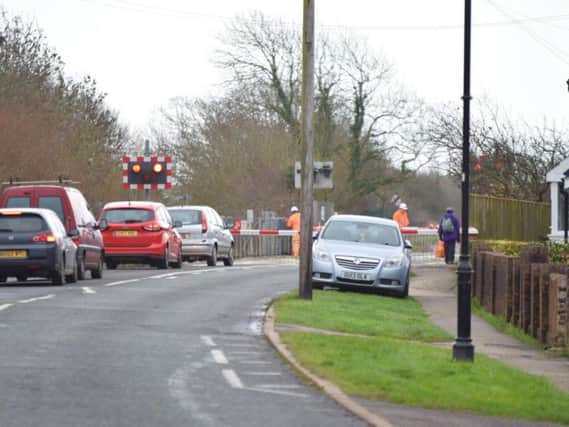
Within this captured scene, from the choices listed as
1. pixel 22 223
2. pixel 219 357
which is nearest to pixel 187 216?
pixel 22 223

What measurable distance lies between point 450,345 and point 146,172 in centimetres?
2541

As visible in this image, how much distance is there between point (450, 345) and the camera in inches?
791

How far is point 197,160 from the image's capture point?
73.1 m

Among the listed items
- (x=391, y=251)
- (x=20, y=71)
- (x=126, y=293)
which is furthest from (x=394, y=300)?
(x=20, y=71)

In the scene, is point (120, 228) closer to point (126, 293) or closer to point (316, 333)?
point (126, 293)

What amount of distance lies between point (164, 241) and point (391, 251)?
9.37 metres

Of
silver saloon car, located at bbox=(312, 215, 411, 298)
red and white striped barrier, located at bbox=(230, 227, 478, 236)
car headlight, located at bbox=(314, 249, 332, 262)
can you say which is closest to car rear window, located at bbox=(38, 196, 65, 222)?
silver saloon car, located at bbox=(312, 215, 411, 298)

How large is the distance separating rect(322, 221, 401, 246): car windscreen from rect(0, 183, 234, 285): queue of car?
203 inches

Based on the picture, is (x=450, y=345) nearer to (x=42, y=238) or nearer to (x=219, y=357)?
(x=219, y=357)

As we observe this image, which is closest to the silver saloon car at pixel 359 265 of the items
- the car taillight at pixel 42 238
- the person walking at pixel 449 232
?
the car taillight at pixel 42 238

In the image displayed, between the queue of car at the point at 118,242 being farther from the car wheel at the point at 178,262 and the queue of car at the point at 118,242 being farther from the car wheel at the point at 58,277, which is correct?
the car wheel at the point at 178,262

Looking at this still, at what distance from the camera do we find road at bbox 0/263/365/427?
1135 centimetres

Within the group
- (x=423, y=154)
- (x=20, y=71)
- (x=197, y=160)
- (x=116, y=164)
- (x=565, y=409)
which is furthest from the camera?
(x=423, y=154)

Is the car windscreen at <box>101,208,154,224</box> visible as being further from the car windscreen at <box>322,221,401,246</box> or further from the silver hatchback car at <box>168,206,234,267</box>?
the car windscreen at <box>322,221,401,246</box>
